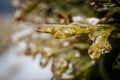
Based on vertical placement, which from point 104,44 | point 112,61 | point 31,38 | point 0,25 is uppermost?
point 104,44


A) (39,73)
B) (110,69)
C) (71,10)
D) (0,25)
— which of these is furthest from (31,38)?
(0,25)

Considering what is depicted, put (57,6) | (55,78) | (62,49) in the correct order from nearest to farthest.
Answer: (55,78)
(62,49)
(57,6)

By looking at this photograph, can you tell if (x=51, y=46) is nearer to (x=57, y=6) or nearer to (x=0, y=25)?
(x=57, y=6)

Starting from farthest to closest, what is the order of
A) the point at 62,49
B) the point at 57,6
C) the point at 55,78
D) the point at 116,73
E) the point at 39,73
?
1. the point at 39,73
2. the point at 57,6
3. the point at 62,49
4. the point at 55,78
5. the point at 116,73

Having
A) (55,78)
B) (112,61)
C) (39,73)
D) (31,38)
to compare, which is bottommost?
(39,73)

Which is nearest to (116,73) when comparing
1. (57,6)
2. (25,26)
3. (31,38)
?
(31,38)

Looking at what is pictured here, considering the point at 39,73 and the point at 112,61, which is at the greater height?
the point at 112,61

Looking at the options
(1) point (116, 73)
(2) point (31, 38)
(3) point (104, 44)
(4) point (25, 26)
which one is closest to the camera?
(3) point (104, 44)

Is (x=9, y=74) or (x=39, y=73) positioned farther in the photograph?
(x=9, y=74)

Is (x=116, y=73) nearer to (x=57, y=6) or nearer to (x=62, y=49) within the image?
(x=62, y=49)
